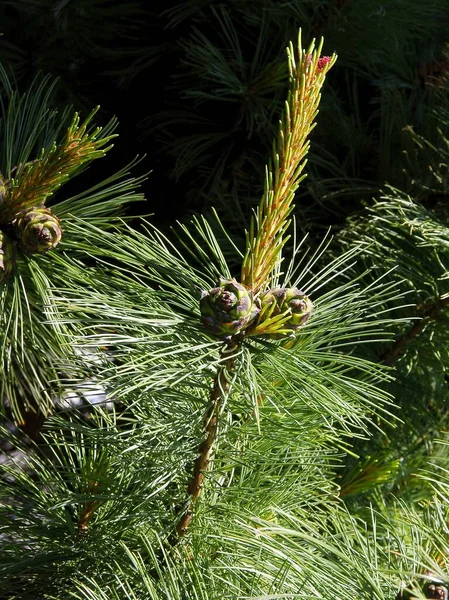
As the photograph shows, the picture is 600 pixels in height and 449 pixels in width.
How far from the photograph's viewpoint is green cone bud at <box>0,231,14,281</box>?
61cm

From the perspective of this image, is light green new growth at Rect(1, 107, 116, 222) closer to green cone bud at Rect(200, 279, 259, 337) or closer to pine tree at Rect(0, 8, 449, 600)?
pine tree at Rect(0, 8, 449, 600)

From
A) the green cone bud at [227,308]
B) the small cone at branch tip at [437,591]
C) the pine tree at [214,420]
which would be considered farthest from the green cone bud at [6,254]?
the small cone at branch tip at [437,591]

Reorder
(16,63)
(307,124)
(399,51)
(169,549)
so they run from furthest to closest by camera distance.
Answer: (399,51) < (16,63) < (169,549) < (307,124)

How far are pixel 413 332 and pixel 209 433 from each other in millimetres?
303

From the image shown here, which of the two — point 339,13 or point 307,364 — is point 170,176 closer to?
point 339,13

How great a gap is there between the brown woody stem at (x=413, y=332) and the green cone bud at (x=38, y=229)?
1.16 feet

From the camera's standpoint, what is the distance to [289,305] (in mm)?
513

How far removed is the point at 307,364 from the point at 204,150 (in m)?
0.55

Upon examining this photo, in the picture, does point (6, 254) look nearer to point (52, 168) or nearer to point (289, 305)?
point (52, 168)

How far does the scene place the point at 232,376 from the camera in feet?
1.77

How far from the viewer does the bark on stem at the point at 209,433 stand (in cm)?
53

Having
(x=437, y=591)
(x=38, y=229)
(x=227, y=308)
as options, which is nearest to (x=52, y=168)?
(x=38, y=229)

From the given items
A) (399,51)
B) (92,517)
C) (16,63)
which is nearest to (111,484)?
(92,517)

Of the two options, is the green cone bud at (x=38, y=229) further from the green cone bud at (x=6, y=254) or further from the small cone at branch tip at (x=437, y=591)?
the small cone at branch tip at (x=437, y=591)
